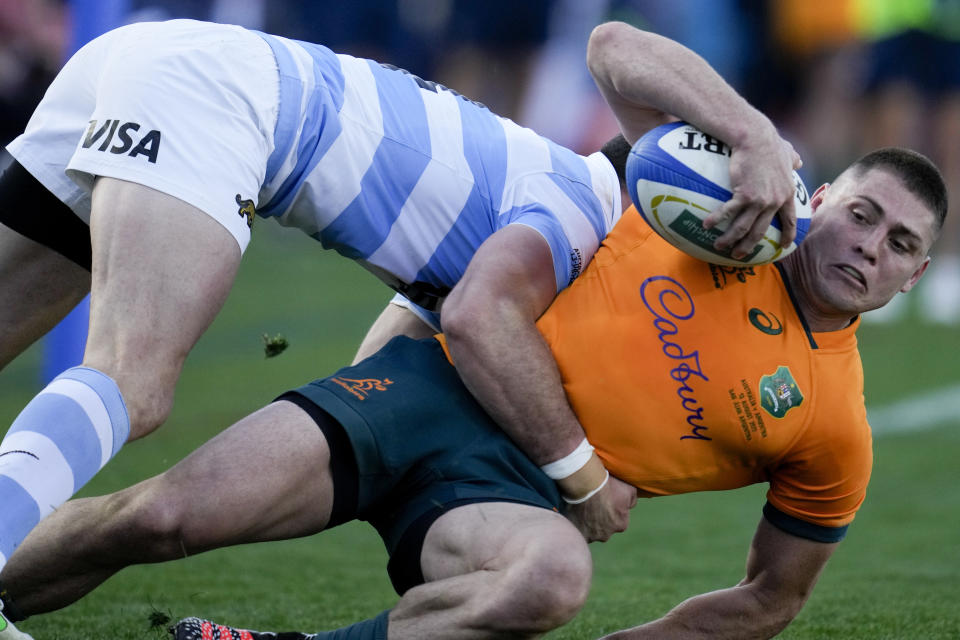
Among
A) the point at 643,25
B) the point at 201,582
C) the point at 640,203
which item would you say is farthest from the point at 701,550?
the point at 643,25

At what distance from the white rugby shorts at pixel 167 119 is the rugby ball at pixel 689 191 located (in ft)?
3.36

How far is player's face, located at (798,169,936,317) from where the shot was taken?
150 inches

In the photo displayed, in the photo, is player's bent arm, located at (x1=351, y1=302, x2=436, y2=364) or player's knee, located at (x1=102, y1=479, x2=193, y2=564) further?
player's bent arm, located at (x1=351, y1=302, x2=436, y2=364)

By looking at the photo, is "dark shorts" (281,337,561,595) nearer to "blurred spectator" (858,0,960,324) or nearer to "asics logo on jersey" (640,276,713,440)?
"asics logo on jersey" (640,276,713,440)

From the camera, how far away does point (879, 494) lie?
7.32 meters

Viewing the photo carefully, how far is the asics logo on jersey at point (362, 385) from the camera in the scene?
377 centimetres

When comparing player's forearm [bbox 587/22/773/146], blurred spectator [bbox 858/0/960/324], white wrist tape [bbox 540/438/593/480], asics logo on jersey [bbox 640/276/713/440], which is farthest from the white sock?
blurred spectator [bbox 858/0/960/324]

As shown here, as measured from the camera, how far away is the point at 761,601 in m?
3.95

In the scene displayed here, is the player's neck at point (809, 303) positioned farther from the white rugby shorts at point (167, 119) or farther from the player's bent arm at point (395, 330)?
the white rugby shorts at point (167, 119)

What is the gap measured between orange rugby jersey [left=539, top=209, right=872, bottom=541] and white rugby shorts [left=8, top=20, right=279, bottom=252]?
991 millimetres

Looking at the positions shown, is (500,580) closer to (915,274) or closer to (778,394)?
(778,394)

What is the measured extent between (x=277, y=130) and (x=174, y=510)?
1048 mm

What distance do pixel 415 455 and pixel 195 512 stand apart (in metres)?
0.65

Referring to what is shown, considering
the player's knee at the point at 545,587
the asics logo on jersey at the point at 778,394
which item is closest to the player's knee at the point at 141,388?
the player's knee at the point at 545,587
